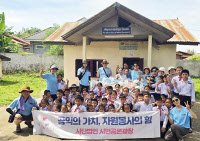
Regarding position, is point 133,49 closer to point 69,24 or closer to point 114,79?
point 114,79

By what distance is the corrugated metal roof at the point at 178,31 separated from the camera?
905 centimetres

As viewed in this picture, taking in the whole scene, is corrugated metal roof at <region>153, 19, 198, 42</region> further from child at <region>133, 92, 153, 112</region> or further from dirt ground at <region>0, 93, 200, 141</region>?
child at <region>133, 92, 153, 112</region>

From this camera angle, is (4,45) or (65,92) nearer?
(65,92)

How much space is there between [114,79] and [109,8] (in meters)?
2.65

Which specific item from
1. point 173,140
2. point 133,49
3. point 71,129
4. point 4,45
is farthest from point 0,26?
point 173,140

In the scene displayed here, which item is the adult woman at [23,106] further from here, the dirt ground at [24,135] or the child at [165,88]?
the child at [165,88]

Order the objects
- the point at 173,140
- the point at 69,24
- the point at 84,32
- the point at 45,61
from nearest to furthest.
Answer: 1. the point at 173,140
2. the point at 84,32
3. the point at 69,24
4. the point at 45,61

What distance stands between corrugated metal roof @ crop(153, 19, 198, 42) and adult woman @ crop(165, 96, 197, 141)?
528cm

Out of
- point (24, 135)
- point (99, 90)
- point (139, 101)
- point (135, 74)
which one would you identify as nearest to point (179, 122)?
point (139, 101)

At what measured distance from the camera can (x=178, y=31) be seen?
10.3 meters

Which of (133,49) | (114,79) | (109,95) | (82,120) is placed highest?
(133,49)

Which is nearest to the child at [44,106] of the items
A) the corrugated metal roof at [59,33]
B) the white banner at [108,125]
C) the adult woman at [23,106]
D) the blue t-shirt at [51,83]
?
the adult woman at [23,106]

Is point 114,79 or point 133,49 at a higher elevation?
point 133,49

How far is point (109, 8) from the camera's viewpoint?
7.21m
